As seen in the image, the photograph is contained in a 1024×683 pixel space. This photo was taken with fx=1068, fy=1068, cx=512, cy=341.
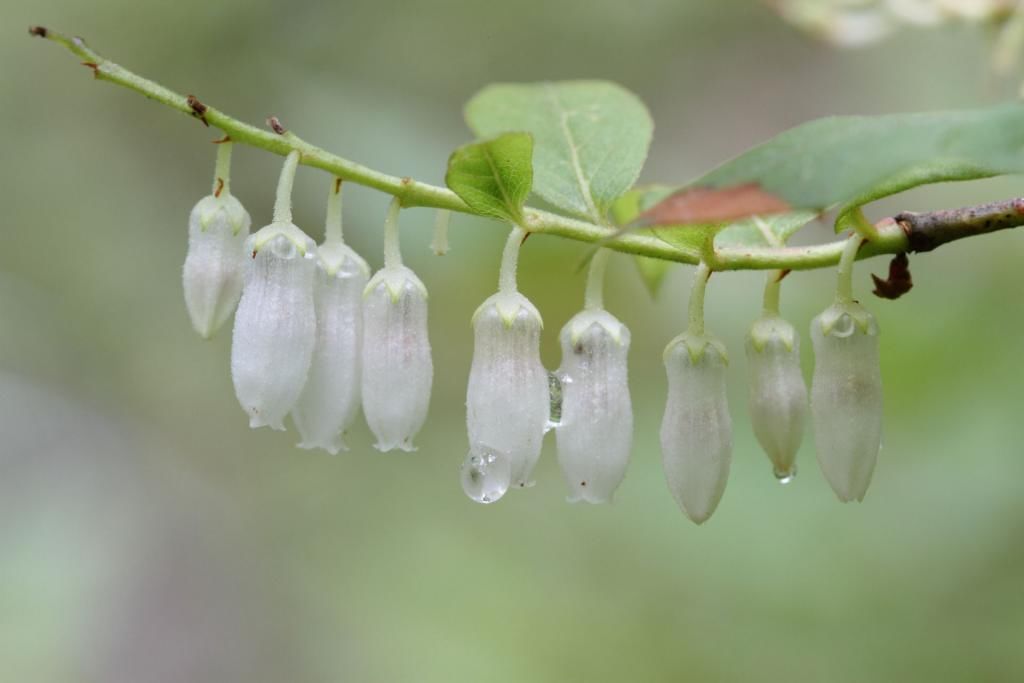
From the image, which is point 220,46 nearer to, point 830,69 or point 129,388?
point 129,388

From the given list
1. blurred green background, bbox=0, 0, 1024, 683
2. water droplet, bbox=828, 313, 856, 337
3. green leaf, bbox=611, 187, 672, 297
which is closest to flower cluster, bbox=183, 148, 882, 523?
water droplet, bbox=828, 313, 856, 337

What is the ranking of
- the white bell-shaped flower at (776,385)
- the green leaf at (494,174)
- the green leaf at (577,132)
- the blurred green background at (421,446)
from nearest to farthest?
the green leaf at (494,174) → the white bell-shaped flower at (776,385) → the green leaf at (577,132) → the blurred green background at (421,446)

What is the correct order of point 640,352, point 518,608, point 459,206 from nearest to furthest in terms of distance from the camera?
point 459,206 → point 518,608 → point 640,352

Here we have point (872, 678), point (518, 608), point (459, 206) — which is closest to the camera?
point (459, 206)

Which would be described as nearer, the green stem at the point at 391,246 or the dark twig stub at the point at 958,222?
the dark twig stub at the point at 958,222

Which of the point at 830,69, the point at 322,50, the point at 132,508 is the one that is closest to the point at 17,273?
the point at 132,508

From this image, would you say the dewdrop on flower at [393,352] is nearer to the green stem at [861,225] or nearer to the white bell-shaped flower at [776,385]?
the white bell-shaped flower at [776,385]

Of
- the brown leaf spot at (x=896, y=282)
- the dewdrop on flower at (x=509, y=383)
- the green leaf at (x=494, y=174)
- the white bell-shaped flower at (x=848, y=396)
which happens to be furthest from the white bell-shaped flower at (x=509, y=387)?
the brown leaf spot at (x=896, y=282)

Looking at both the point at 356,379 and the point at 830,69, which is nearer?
the point at 356,379
